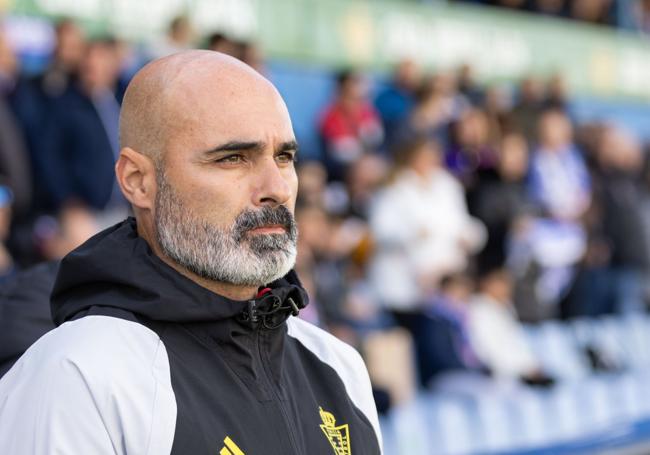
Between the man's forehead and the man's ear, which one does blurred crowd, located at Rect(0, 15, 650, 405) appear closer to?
the man's ear

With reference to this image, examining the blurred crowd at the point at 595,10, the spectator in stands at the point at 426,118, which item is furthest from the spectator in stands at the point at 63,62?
the blurred crowd at the point at 595,10

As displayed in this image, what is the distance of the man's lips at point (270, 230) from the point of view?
1.86 m

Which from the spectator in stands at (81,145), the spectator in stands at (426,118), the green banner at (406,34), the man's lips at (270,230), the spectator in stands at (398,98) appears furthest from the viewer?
the spectator in stands at (398,98)


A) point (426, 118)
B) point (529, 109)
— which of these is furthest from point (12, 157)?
point (529, 109)

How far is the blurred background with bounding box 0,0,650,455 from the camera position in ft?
20.1

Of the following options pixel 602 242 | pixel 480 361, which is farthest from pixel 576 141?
pixel 480 361

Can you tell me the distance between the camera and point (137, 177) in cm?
190

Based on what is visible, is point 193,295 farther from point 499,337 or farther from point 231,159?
point 499,337

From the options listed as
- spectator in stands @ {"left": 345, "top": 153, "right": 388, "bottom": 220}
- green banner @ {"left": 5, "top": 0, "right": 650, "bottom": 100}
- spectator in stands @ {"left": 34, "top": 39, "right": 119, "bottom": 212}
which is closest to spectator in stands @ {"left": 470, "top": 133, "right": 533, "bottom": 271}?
spectator in stands @ {"left": 345, "top": 153, "right": 388, "bottom": 220}

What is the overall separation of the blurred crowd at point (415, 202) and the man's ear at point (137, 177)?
3315 mm

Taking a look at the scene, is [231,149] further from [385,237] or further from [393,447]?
[385,237]

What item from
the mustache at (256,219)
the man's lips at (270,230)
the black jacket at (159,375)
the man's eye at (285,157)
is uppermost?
the man's eye at (285,157)

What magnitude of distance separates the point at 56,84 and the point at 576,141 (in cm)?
638

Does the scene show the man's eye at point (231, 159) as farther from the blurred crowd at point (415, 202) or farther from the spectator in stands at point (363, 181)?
the spectator in stands at point (363, 181)
